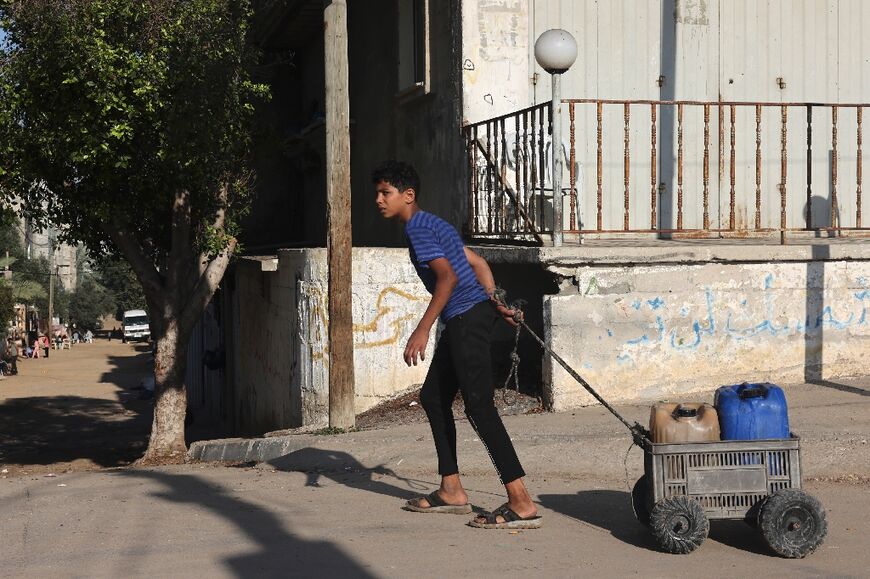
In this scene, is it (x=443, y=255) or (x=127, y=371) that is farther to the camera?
(x=127, y=371)

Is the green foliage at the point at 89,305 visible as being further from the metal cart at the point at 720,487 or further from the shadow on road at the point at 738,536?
the metal cart at the point at 720,487

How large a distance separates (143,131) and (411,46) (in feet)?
10.4

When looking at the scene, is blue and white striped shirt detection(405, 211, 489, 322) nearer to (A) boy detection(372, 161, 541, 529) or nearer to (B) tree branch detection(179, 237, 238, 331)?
(A) boy detection(372, 161, 541, 529)

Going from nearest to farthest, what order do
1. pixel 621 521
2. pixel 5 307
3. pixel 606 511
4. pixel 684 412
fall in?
pixel 684 412, pixel 621 521, pixel 606 511, pixel 5 307

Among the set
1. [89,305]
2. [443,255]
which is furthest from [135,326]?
[443,255]

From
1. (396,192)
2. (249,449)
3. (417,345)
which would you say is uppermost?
(396,192)

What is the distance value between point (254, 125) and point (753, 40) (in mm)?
6194

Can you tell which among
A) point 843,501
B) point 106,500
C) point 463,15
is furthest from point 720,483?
point 463,15

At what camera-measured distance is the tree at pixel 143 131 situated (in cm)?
1162

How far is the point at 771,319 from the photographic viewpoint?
29.5ft

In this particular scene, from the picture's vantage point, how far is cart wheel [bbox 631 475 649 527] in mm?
5277

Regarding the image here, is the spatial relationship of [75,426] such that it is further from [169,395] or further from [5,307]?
[5,307]

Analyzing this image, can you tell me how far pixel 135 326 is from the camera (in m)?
60.7

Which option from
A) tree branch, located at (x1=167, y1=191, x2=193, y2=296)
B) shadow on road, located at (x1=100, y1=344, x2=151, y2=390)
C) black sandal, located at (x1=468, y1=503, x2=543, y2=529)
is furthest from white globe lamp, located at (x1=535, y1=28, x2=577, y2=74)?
shadow on road, located at (x1=100, y1=344, x2=151, y2=390)
